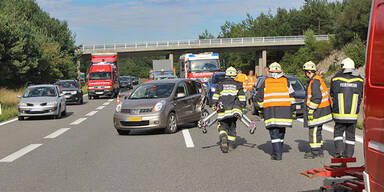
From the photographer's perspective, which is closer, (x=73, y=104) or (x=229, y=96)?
(x=229, y=96)

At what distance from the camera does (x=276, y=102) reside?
8570 millimetres

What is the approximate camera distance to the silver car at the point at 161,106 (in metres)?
12.8

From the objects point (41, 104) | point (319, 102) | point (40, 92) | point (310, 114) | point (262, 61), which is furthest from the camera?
point (262, 61)

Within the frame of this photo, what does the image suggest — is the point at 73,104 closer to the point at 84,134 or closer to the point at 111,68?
the point at 111,68

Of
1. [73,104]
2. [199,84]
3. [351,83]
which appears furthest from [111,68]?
[351,83]

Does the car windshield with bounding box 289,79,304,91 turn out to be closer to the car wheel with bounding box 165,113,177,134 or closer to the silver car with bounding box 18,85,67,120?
the car wheel with bounding box 165,113,177,134

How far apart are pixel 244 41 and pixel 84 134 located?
66.0 meters

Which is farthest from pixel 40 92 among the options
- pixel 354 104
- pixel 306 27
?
pixel 306 27

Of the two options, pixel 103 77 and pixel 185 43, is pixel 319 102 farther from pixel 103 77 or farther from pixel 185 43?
pixel 185 43

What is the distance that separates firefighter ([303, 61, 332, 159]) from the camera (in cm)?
844

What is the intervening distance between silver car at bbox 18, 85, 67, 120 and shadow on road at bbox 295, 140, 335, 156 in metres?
10.9

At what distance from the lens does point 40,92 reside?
20.0m

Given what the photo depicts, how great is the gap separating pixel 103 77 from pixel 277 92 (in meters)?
27.5

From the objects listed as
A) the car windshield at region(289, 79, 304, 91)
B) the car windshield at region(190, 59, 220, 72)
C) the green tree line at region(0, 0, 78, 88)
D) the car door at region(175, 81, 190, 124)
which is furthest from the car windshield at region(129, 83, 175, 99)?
the green tree line at region(0, 0, 78, 88)
